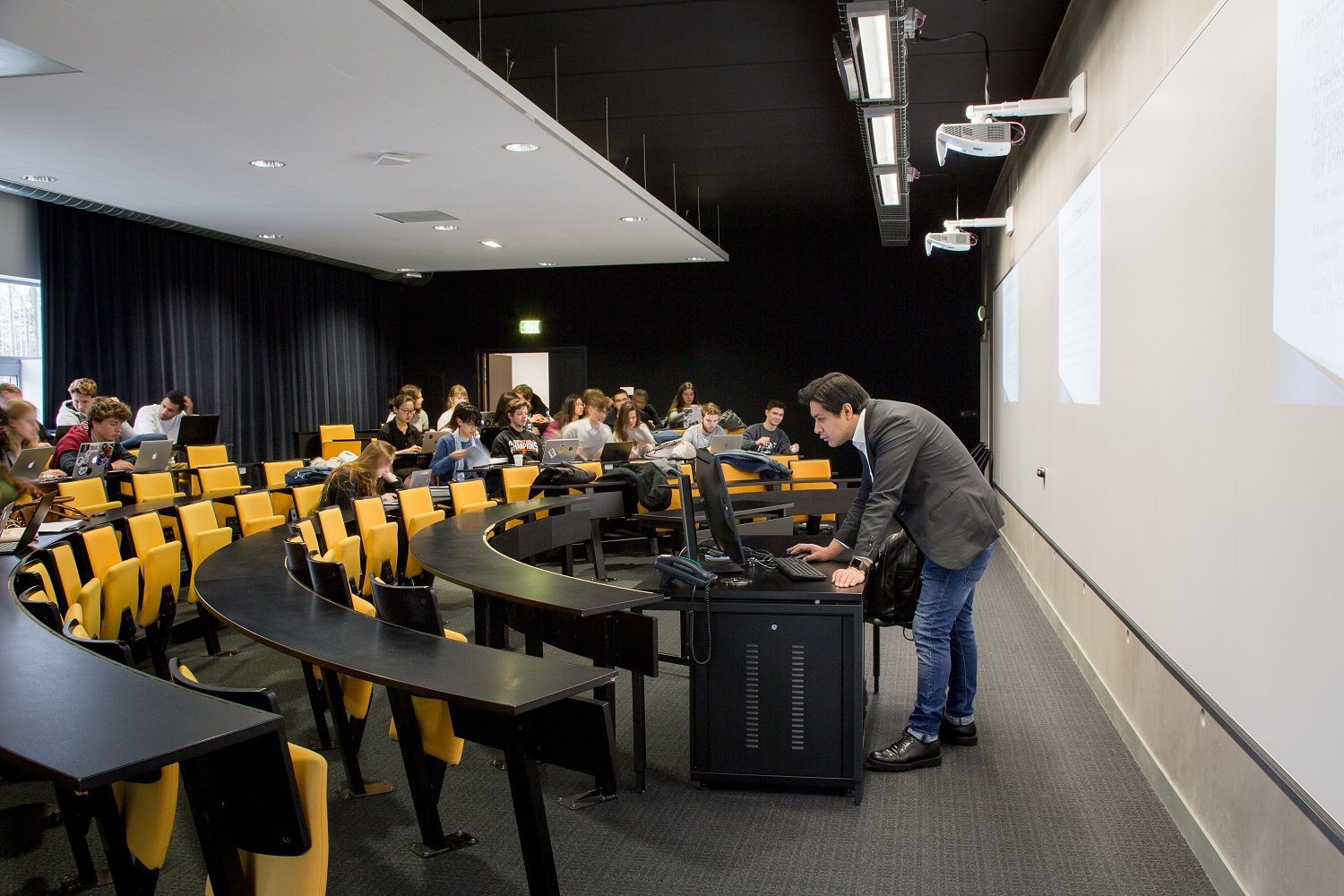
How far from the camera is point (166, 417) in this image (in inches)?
352

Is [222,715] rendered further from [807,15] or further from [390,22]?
[807,15]

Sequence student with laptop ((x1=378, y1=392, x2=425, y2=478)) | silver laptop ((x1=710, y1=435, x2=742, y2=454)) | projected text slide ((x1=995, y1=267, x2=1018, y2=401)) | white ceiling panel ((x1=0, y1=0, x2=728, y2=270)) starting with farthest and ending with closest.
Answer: student with laptop ((x1=378, y1=392, x2=425, y2=478))
silver laptop ((x1=710, y1=435, x2=742, y2=454))
projected text slide ((x1=995, y1=267, x2=1018, y2=401))
white ceiling panel ((x1=0, y1=0, x2=728, y2=270))

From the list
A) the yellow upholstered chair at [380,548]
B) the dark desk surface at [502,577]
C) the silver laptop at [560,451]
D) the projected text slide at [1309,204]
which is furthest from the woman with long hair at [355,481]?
the projected text slide at [1309,204]

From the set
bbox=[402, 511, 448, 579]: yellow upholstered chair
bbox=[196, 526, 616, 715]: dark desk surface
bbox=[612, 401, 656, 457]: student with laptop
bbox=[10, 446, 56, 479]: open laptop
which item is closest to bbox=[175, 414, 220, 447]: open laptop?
bbox=[612, 401, 656, 457]: student with laptop

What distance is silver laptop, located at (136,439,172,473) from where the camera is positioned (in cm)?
690

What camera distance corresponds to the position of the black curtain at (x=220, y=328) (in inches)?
389

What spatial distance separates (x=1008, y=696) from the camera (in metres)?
4.43

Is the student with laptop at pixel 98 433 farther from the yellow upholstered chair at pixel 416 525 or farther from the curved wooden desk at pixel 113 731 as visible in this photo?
the curved wooden desk at pixel 113 731

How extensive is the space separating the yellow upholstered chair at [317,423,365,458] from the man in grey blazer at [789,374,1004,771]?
988cm

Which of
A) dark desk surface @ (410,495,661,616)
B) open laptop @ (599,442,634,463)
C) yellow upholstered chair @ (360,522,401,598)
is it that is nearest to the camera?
dark desk surface @ (410,495,661,616)

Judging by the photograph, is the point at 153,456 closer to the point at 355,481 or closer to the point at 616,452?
the point at 355,481

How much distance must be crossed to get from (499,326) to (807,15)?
1034 centimetres

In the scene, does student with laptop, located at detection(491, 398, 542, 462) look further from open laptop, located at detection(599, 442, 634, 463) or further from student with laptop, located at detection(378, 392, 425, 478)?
student with laptop, located at detection(378, 392, 425, 478)

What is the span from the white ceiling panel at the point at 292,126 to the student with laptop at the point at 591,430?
182cm
